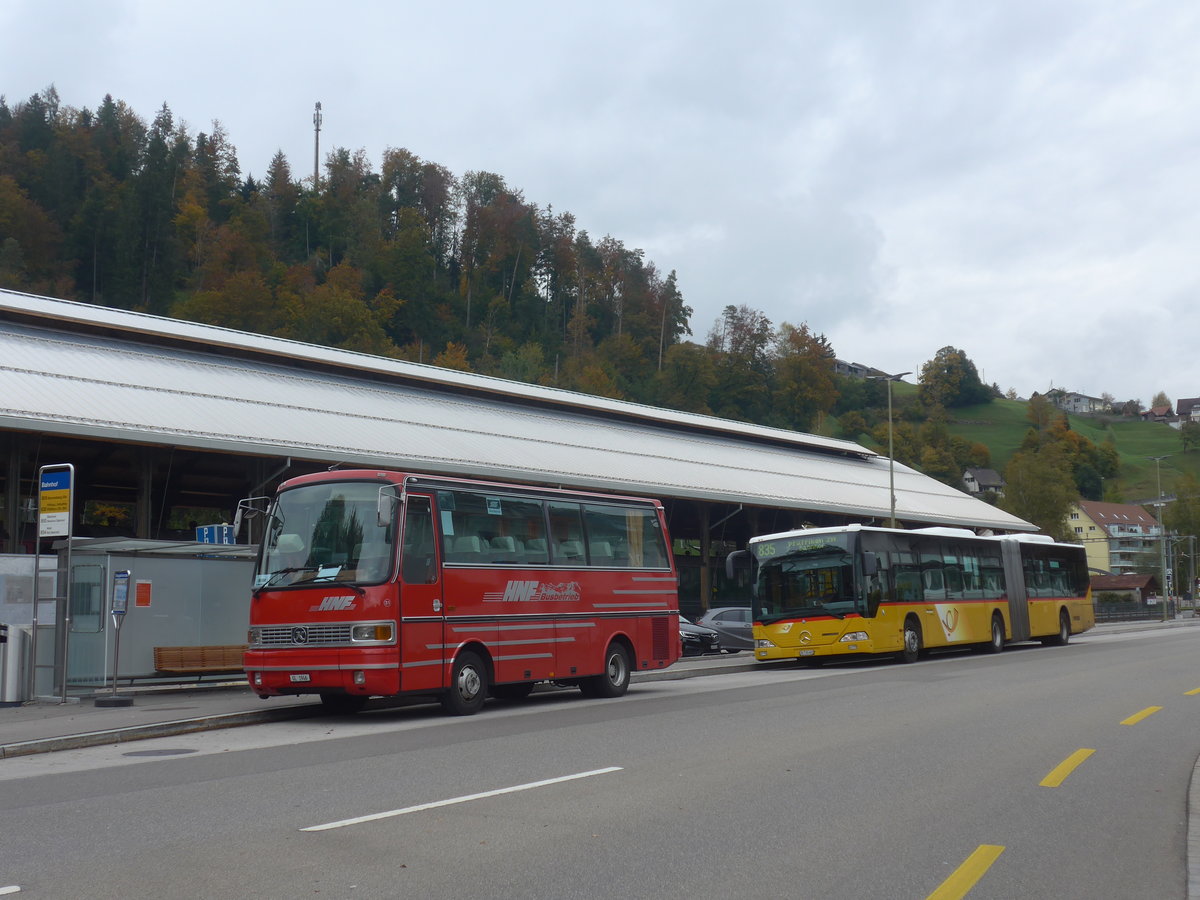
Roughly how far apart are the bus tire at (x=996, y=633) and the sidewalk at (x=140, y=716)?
20.2 metres

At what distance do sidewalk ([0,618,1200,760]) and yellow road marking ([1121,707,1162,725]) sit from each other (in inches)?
433

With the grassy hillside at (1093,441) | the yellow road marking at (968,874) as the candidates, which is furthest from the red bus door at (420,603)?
the grassy hillside at (1093,441)

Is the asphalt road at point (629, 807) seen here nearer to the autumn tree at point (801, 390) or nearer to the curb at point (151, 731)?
the curb at point (151, 731)

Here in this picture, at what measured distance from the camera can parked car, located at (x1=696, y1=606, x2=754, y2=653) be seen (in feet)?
114

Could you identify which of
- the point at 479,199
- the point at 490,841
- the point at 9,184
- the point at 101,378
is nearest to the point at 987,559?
the point at 101,378

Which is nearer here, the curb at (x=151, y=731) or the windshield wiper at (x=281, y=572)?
the curb at (x=151, y=731)

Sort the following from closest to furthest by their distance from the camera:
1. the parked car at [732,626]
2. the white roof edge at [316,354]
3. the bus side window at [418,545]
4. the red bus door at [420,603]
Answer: the red bus door at [420,603], the bus side window at [418,545], the white roof edge at [316,354], the parked car at [732,626]

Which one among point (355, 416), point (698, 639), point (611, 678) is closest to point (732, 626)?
point (698, 639)

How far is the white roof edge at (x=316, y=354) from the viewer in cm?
3469

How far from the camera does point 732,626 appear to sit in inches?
1384

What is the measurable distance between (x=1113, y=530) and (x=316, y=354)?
14057cm

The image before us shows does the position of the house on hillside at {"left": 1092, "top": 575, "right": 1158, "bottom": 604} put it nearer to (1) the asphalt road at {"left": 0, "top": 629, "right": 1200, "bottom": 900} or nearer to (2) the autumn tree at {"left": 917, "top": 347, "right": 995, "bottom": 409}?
(2) the autumn tree at {"left": 917, "top": 347, "right": 995, "bottom": 409}

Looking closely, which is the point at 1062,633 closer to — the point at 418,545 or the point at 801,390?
the point at 418,545

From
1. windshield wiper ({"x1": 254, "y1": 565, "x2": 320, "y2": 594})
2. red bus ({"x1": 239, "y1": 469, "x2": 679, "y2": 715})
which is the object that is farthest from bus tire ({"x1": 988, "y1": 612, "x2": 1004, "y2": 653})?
windshield wiper ({"x1": 254, "y1": 565, "x2": 320, "y2": 594})
